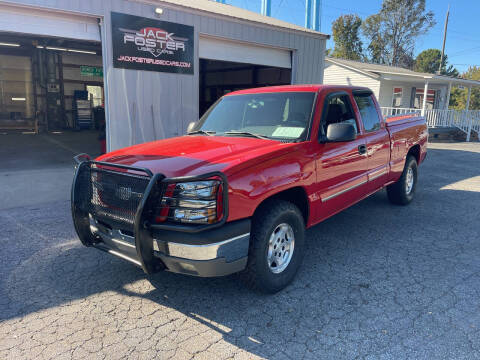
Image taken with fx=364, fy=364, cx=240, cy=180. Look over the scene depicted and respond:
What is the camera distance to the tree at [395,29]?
46.2 meters

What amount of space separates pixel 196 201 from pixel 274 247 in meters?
0.97

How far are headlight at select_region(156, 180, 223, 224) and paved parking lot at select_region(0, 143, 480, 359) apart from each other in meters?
0.91

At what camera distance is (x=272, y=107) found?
13.8 ft

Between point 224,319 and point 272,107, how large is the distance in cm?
237

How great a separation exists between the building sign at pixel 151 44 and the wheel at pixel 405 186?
222 inches

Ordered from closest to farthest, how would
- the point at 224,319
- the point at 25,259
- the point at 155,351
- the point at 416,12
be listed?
1. the point at 155,351
2. the point at 224,319
3. the point at 25,259
4. the point at 416,12

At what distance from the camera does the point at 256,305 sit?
3227 millimetres

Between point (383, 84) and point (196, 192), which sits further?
point (383, 84)

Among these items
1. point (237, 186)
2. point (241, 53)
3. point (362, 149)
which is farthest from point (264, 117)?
point (241, 53)

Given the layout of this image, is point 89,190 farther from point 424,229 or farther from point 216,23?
point 216,23

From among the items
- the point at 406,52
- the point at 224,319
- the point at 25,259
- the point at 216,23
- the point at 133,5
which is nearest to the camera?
the point at 224,319

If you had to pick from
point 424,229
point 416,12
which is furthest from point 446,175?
point 416,12

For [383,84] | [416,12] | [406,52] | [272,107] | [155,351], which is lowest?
[155,351]

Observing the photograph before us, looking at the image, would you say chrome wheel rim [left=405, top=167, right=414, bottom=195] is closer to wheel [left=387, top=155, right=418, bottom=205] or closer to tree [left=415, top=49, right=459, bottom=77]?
wheel [left=387, top=155, right=418, bottom=205]
